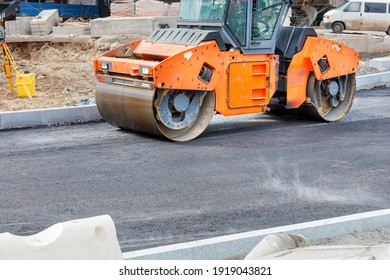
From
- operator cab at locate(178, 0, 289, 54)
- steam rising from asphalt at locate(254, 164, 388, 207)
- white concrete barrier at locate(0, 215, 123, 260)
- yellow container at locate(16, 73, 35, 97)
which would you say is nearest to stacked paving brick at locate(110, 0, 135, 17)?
yellow container at locate(16, 73, 35, 97)

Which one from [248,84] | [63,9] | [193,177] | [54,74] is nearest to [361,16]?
[63,9]

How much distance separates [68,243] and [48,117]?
775 cm

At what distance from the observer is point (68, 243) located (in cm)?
347

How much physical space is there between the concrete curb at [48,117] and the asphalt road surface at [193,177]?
0.29m

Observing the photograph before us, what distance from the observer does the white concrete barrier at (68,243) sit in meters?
3.33

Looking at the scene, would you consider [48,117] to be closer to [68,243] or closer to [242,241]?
[242,241]

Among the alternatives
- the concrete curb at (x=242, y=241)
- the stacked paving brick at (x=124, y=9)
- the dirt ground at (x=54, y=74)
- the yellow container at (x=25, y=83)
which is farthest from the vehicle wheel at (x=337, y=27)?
the concrete curb at (x=242, y=241)

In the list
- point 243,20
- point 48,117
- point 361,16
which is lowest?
point 48,117

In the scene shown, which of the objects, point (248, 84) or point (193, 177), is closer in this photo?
point (193, 177)

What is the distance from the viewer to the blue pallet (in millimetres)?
29469

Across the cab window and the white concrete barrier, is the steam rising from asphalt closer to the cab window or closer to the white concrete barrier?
the white concrete barrier

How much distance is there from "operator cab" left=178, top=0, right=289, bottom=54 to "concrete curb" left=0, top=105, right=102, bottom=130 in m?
2.25

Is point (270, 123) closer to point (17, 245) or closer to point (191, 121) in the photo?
point (191, 121)
